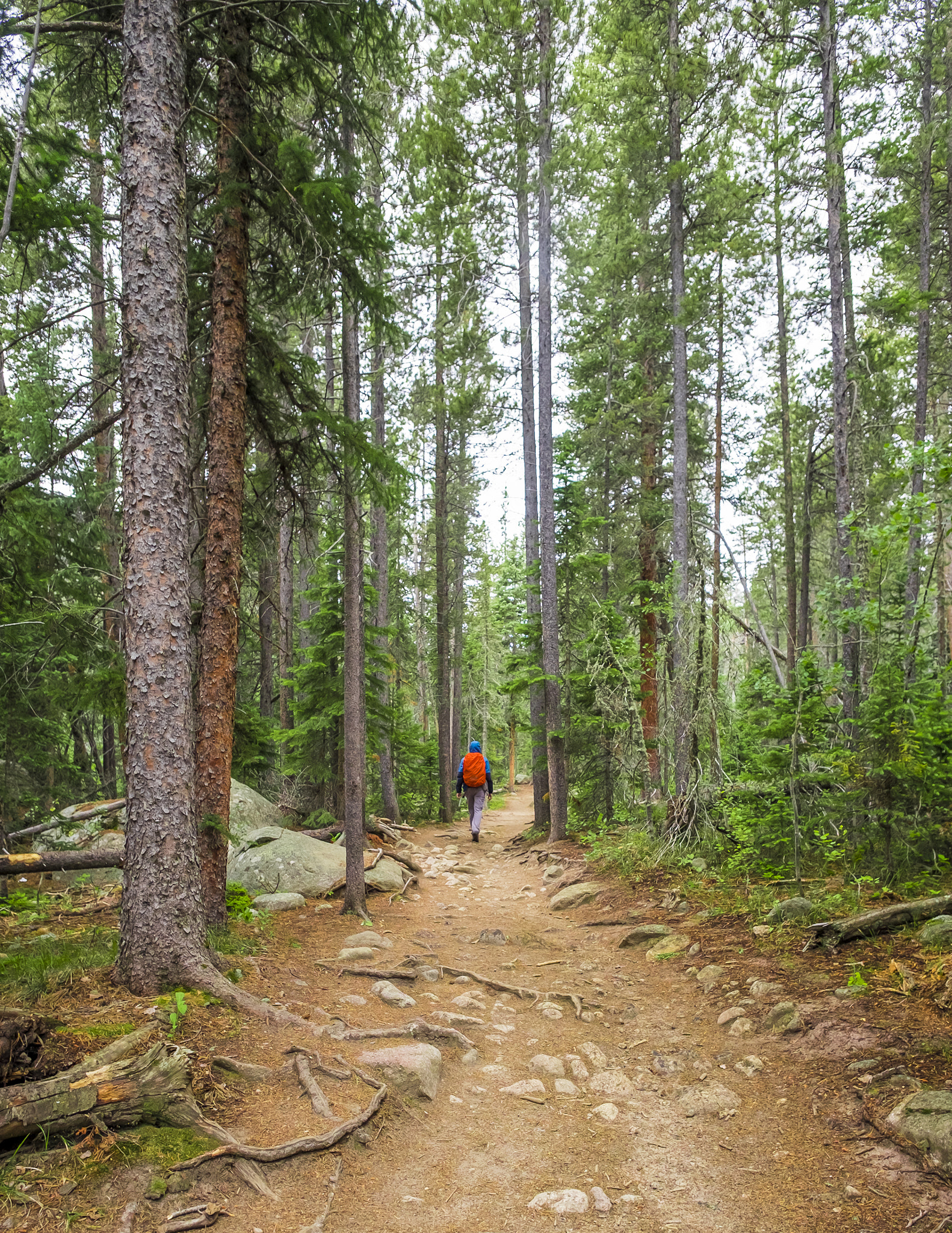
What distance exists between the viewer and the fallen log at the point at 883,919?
5.41 m

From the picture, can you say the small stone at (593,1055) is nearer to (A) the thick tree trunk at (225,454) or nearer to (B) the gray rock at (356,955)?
(B) the gray rock at (356,955)

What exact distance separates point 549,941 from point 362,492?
575 centimetres

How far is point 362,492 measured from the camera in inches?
298

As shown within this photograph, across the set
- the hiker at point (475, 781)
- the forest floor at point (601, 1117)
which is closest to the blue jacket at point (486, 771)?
the hiker at point (475, 781)

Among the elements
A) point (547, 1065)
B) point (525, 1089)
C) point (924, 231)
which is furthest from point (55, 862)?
point (924, 231)

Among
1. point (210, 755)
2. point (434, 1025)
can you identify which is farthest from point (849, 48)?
point (434, 1025)

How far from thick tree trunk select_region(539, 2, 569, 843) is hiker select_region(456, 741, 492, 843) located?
2.77m

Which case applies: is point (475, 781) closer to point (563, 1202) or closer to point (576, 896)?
point (576, 896)

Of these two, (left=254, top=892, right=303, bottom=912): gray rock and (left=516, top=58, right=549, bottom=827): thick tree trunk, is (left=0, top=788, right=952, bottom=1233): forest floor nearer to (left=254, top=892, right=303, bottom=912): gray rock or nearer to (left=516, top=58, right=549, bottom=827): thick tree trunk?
(left=254, top=892, right=303, bottom=912): gray rock

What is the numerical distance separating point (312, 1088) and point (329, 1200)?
0.81 meters

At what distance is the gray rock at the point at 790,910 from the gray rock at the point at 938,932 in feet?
4.11

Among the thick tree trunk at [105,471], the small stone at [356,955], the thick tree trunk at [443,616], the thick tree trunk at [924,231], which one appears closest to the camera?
the small stone at [356,955]

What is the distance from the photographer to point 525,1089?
4645mm

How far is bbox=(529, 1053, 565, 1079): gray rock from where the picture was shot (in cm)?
488
